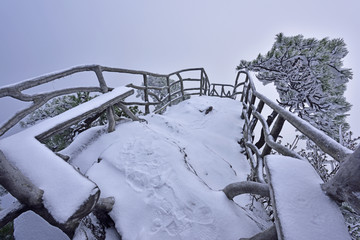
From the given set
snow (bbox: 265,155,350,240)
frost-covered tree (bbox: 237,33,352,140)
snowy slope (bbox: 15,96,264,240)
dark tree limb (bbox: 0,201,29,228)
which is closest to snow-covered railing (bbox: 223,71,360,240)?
snow (bbox: 265,155,350,240)

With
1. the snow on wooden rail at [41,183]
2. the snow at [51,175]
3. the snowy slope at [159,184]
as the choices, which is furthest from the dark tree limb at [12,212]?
the snowy slope at [159,184]

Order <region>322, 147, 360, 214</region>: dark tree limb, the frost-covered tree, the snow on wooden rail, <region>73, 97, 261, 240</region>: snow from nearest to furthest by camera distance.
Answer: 1. <region>322, 147, 360, 214</region>: dark tree limb
2. the snow on wooden rail
3. <region>73, 97, 261, 240</region>: snow
4. the frost-covered tree

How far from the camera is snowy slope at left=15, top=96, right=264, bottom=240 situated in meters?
1.30

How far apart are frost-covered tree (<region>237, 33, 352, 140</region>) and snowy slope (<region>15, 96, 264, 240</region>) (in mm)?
2796

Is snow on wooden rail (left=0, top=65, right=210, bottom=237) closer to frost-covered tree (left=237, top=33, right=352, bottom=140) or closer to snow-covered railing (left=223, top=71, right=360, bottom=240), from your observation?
snow-covered railing (left=223, top=71, right=360, bottom=240)

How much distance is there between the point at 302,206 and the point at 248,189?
1.41ft

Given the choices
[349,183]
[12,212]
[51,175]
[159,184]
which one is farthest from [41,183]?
[349,183]

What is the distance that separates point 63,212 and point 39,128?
1127mm

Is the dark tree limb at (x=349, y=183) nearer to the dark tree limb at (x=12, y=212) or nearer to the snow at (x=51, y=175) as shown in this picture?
the snow at (x=51, y=175)

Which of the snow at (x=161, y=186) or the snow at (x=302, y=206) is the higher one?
the snow at (x=302, y=206)

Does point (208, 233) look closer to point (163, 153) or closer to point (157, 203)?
point (157, 203)

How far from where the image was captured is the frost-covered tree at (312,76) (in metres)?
4.09

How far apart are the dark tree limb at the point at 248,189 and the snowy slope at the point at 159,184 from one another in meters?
0.11

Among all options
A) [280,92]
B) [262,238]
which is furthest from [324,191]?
[280,92]
